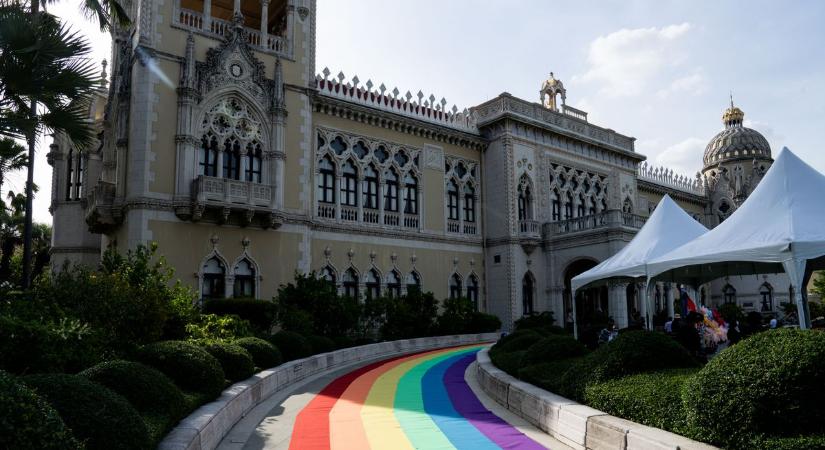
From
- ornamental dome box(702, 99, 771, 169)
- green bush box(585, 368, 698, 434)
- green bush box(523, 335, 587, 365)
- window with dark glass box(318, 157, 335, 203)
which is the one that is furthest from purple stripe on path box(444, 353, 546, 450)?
ornamental dome box(702, 99, 771, 169)

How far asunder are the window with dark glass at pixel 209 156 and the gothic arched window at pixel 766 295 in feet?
130

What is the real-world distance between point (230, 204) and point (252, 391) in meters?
12.3

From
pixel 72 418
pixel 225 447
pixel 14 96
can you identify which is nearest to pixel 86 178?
pixel 14 96

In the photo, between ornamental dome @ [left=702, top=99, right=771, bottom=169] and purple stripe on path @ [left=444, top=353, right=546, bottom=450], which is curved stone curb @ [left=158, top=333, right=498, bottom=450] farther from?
ornamental dome @ [left=702, top=99, right=771, bottom=169]

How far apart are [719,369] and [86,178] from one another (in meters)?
27.5

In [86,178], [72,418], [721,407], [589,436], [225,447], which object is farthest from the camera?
[86,178]

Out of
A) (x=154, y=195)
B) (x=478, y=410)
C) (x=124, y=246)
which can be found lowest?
(x=478, y=410)

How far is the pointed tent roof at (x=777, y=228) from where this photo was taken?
34.7 feet

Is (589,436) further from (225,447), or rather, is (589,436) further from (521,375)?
(225,447)

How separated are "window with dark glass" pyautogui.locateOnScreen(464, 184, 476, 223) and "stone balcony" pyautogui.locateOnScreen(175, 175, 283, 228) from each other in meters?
11.5

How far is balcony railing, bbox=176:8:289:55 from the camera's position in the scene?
23609 mm

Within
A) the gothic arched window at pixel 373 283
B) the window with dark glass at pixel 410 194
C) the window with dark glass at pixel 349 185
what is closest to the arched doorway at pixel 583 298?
the window with dark glass at pixel 410 194

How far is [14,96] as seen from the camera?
483 inches

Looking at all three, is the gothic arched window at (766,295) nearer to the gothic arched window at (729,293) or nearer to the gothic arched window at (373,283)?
the gothic arched window at (729,293)
